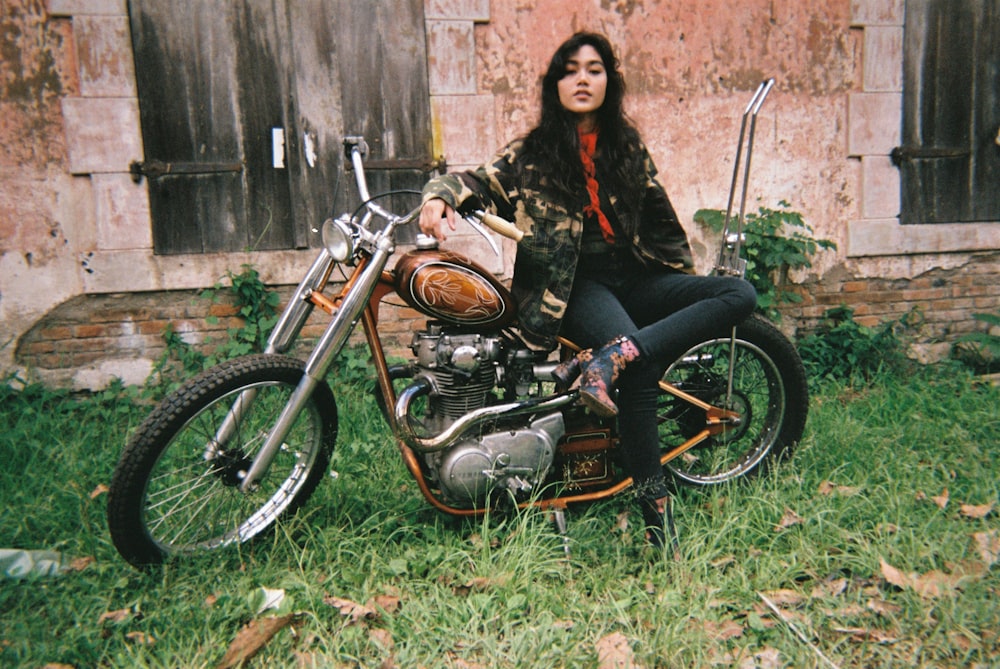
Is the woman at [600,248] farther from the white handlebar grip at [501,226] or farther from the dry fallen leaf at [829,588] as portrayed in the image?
the dry fallen leaf at [829,588]

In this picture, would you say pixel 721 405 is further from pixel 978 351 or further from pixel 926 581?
pixel 978 351

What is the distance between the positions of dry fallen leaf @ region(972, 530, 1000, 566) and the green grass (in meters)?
0.01

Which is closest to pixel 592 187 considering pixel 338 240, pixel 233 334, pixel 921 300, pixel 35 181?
pixel 338 240

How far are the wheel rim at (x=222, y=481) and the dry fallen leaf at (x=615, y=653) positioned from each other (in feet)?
3.75

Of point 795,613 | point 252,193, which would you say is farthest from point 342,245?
point 252,193

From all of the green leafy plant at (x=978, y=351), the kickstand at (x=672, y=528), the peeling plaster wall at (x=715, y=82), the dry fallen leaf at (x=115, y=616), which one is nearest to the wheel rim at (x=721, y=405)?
the kickstand at (x=672, y=528)

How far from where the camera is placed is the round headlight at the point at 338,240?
82.4 inches

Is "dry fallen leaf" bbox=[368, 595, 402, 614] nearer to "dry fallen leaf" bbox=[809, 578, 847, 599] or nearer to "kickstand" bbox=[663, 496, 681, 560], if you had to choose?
"kickstand" bbox=[663, 496, 681, 560]

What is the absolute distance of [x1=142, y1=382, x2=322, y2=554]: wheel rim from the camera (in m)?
2.19

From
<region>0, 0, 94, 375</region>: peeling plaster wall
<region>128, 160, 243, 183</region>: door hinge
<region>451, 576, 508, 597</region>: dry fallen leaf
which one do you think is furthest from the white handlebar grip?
<region>0, 0, 94, 375</region>: peeling plaster wall

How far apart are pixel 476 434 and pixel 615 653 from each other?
2.71 ft

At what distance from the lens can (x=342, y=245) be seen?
210 cm

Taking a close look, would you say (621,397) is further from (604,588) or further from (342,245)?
(342,245)

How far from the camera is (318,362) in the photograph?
2.18 metres
